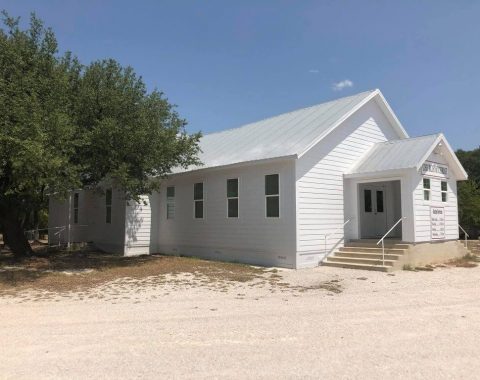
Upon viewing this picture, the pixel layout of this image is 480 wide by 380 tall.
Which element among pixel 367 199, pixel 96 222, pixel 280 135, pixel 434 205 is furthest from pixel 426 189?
pixel 96 222

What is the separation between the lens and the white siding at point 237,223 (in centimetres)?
1485

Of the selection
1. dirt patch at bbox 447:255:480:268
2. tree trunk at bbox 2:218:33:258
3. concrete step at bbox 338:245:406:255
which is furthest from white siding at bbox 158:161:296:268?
dirt patch at bbox 447:255:480:268

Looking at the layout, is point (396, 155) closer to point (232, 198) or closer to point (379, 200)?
point (379, 200)

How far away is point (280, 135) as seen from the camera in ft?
57.0

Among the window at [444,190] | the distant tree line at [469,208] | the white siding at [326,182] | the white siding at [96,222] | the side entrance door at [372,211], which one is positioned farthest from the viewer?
the distant tree line at [469,208]

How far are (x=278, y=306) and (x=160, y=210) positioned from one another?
12.6 m

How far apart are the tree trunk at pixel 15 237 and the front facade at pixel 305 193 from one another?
3958mm

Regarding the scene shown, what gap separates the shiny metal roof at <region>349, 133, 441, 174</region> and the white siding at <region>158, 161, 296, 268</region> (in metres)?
3.20

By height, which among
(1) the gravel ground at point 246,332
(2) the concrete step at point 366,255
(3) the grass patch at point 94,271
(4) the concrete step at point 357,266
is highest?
(2) the concrete step at point 366,255

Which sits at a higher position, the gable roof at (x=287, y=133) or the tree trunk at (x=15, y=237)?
the gable roof at (x=287, y=133)

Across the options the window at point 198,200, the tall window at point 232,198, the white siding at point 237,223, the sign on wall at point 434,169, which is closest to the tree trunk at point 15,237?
the white siding at point 237,223

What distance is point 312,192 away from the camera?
1514 cm

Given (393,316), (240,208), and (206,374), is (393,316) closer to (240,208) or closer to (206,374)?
(206,374)

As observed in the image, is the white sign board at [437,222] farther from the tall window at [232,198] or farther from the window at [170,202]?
the window at [170,202]
